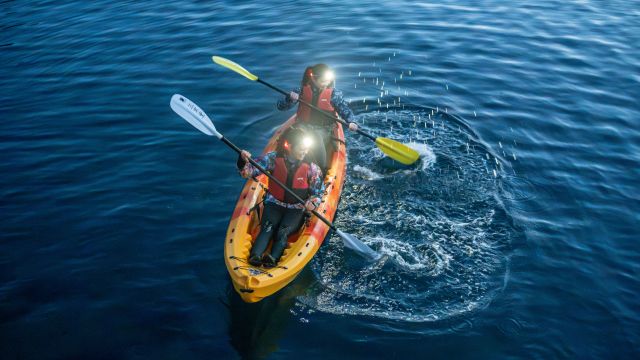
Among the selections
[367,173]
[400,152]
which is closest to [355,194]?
[367,173]

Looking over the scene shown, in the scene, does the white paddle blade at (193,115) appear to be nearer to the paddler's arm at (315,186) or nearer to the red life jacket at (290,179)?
the red life jacket at (290,179)

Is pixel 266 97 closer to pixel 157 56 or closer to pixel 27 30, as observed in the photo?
pixel 157 56

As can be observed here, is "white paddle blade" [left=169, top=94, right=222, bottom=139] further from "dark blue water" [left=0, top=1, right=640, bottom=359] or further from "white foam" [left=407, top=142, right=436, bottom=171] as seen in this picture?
"white foam" [left=407, top=142, right=436, bottom=171]

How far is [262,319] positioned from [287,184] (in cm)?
221

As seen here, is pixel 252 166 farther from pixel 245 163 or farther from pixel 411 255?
pixel 411 255

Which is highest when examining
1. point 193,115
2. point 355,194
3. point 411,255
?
point 193,115

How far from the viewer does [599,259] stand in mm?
8250

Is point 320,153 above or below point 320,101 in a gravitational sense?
below

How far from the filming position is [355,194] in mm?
9742

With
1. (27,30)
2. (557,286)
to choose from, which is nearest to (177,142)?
(557,286)

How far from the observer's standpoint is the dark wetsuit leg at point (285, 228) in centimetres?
774

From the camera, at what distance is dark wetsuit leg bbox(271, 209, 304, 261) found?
25.4ft

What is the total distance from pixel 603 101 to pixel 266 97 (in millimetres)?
8896

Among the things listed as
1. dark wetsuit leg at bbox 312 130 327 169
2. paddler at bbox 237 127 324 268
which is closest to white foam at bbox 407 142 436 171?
dark wetsuit leg at bbox 312 130 327 169
